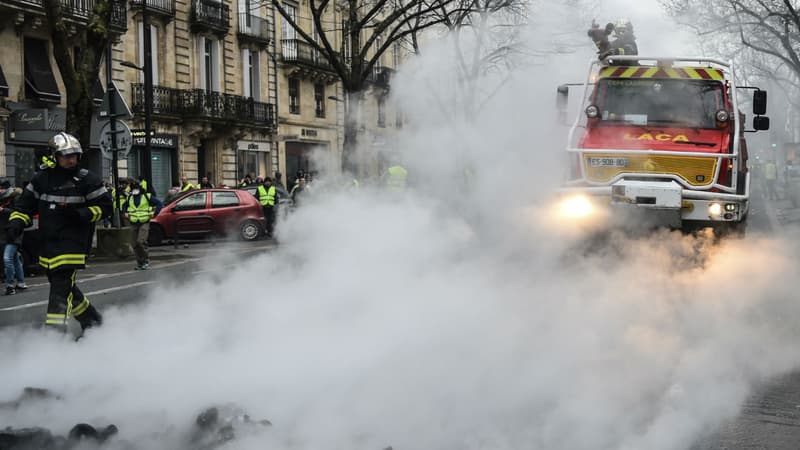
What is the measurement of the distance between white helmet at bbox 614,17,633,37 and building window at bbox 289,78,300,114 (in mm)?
25236

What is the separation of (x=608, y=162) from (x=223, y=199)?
42.9 ft

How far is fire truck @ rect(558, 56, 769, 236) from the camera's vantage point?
917cm

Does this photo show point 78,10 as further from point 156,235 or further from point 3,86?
point 156,235

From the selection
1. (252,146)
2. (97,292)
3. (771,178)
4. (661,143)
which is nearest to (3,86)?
(252,146)

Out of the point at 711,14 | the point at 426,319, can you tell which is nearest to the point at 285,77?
the point at 711,14

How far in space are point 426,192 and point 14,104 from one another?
18.4 m

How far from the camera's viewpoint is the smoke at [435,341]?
4641 mm

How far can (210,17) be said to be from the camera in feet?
103

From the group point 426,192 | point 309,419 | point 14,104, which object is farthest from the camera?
point 14,104

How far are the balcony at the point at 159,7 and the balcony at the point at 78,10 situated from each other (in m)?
1.13

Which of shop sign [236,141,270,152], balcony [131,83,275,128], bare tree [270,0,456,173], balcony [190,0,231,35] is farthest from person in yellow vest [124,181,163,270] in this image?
shop sign [236,141,270,152]

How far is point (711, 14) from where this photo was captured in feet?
93.6

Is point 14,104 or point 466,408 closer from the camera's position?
point 466,408

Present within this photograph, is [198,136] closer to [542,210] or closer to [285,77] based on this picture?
[285,77]
